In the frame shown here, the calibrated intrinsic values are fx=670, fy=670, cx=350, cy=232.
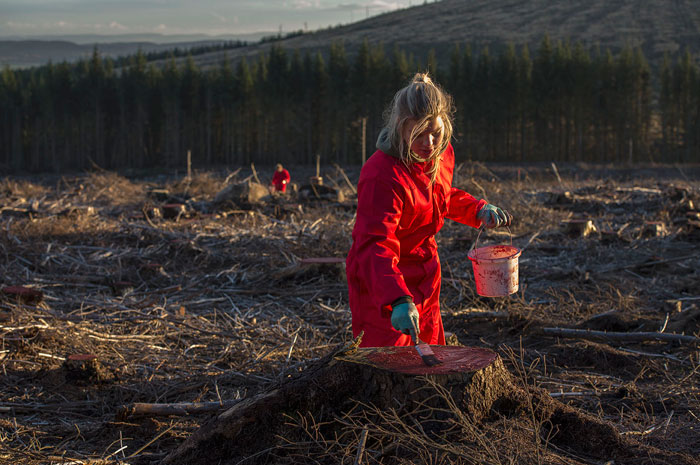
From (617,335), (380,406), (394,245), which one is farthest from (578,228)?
(380,406)

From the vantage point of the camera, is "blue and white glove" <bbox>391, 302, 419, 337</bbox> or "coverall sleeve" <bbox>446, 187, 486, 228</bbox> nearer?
"blue and white glove" <bbox>391, 302, 419, 337</bbox>

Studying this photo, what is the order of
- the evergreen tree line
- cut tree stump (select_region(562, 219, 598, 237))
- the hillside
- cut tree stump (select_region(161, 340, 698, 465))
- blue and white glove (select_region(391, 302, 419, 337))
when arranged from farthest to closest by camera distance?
the hillside, the evergreen tree line, cut tree stump (select_region(562, 219, 598, 237)), blue and white glove (select_region(391, 302, 419, 337)), cut tree stump (select_region(161, 340, 698, 465))

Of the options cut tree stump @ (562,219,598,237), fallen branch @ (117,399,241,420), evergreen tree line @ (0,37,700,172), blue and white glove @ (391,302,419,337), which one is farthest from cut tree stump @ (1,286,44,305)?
evergreen tree line @ (0,37,700,172)

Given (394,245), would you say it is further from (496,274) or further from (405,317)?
(496,274)

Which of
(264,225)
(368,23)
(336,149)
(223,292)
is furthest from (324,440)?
(368,23)

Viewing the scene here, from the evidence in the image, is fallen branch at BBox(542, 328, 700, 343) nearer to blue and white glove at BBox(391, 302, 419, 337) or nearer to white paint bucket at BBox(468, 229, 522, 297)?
white paint bucket at BBox(468, 229, 522, 297)

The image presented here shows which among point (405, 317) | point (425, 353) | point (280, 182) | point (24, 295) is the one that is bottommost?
point (280, 182)

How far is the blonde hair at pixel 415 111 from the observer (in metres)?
2.77

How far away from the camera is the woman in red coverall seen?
2.71 m

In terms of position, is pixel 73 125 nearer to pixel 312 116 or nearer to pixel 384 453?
pixel 312 116

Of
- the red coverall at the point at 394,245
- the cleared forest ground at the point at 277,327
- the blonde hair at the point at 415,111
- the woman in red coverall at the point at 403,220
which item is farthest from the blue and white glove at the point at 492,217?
the cleared forest ground at the point at 277,327

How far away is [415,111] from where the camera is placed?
2781mm

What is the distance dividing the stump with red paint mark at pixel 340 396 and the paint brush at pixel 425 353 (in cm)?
3

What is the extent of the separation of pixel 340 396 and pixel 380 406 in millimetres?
159
